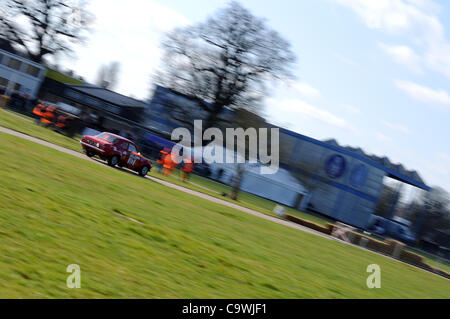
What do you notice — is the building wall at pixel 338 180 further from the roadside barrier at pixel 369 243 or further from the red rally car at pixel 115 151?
the red rally car at pixel 115 151

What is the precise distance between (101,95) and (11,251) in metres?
59.3

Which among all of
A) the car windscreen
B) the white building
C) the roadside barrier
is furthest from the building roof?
the car windscreen

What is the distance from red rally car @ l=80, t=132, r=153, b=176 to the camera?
2241cm

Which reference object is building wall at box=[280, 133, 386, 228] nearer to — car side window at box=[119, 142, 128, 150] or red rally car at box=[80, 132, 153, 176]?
red rally car at box=[80, 132, 153, 176]

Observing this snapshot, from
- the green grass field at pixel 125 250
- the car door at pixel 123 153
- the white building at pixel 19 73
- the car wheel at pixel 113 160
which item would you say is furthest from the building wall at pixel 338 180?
the green grass field at pixel 125 250

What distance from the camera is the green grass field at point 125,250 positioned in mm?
6070

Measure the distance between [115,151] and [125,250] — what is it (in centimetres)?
1521

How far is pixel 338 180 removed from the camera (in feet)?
198

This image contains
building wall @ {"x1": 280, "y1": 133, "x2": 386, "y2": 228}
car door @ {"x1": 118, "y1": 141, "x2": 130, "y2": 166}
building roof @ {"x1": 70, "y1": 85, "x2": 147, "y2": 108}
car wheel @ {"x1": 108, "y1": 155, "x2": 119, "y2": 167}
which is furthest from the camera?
building roof @ {"x1": 70, "y1": 85, "x2": 147, "y2": 108}

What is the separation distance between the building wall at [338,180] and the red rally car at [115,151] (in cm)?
3618

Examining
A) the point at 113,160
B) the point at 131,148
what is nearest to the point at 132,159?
the point at 131,148

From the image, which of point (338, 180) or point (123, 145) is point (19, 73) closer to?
point (338, 180)

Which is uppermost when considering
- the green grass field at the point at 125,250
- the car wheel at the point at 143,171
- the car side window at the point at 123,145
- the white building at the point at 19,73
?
the white building at the point at 19,73

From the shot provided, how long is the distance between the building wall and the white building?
29658 millimetres
